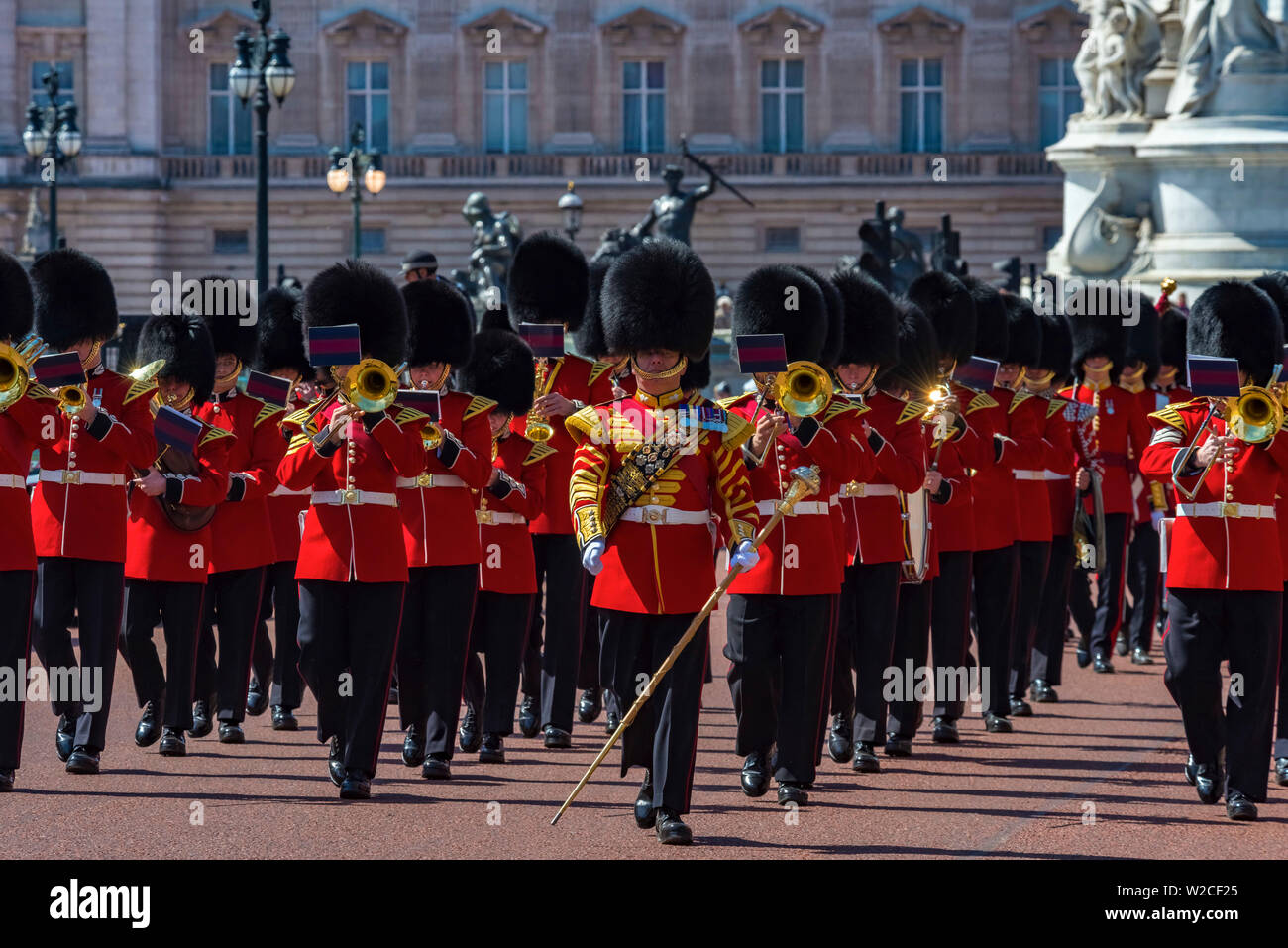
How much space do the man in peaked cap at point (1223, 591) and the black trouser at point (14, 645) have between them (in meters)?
3.46

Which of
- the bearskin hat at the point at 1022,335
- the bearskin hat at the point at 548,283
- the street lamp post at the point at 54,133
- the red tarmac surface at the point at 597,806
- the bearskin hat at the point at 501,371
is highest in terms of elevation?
the street lamp post at the point at 54,133

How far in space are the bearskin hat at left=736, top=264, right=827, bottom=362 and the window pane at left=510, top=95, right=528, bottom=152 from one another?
111ft

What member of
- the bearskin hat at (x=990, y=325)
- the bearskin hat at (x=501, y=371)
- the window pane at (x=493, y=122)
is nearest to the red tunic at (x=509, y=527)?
the bearskin hat at (x=501, y=371)

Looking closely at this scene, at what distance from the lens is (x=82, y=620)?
26.9ft

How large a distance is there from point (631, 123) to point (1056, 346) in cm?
3091

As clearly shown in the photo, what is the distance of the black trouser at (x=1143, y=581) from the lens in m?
11.8

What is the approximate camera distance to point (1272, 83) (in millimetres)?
17297

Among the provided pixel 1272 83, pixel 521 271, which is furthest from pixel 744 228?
pixel 521 271

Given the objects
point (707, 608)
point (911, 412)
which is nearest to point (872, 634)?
point (911, 412)

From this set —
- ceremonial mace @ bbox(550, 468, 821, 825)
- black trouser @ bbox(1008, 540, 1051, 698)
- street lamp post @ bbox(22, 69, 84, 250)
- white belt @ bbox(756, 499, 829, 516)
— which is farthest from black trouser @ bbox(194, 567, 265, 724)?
street lamp post @ bbox(22, 69, 84, 250)

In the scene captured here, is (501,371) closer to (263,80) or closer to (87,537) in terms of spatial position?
(87,537)

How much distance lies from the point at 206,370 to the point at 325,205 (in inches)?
1271

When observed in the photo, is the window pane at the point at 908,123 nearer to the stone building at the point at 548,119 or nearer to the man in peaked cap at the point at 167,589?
the stone building at the point at 548,119

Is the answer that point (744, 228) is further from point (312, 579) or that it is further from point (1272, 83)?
point (312, 579)
